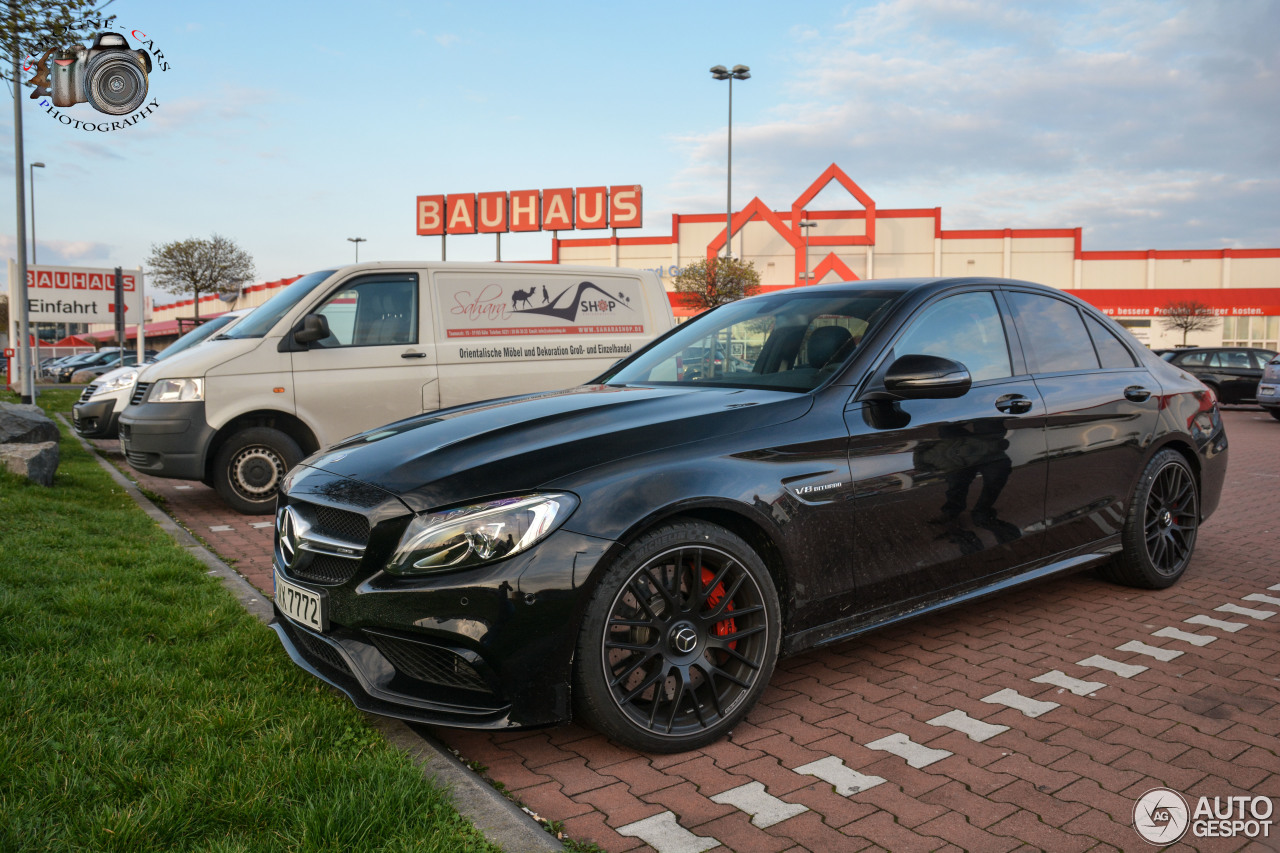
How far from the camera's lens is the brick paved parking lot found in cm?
254

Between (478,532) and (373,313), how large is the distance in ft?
17.8

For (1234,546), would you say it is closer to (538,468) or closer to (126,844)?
(538,468)

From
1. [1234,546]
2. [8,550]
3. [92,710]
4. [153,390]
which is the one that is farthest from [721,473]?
[153,390]

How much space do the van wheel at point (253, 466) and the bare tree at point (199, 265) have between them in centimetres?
4147

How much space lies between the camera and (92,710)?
3059 millimetres

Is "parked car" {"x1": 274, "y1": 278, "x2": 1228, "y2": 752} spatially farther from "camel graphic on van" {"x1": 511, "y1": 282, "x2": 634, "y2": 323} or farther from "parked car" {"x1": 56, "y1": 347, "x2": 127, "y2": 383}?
"parked car" {"x1": 56, "y1": 347, "x2": 127, "y2": 383}

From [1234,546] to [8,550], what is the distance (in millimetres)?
7498

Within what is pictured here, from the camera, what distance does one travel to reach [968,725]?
3.23 meters

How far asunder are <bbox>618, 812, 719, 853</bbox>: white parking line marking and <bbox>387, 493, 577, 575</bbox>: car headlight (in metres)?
0.83

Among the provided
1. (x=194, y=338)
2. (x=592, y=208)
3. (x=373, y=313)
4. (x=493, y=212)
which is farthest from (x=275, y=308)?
(x=493, y=212)

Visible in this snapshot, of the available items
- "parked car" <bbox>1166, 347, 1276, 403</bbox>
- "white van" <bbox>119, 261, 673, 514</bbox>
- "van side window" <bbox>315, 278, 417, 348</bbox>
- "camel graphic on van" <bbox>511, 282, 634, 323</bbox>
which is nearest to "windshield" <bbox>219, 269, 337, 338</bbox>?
"white van" <bbox>119, 261, 673, 514</bbox>

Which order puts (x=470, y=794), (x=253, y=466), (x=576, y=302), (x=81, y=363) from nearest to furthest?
(x=470, y=794) < (x=253, y=466) < (x=576, y=302) < (x=81, y=363)

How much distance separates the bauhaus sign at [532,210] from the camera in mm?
47781

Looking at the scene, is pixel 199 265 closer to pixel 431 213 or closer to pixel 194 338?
pixel 431 213
